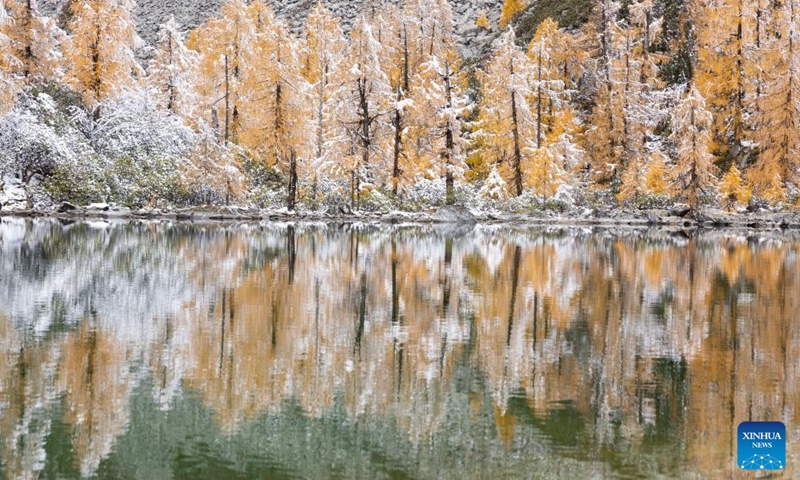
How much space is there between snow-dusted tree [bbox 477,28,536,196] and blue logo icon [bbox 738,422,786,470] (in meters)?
49.7

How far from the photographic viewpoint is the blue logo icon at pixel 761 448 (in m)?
6.71

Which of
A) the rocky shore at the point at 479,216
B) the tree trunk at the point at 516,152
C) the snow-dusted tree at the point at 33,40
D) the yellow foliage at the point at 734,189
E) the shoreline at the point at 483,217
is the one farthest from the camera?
A: the tree trunk at the point at 516,152

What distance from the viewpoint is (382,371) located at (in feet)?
32.5

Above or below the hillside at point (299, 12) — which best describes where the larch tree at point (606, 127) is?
below

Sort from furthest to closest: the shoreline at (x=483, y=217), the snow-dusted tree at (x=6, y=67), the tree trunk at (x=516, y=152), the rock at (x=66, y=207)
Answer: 1. the tree trunk at (x=516, y=152)
2. the shoreline at (x=483, y=217)
3. the rock at (x=66, y=207)
4. the snow-dusted tree at (x=6, y=67)

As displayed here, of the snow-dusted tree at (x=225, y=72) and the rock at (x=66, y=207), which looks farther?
the snow-dusted tree at (x=225, y=72)

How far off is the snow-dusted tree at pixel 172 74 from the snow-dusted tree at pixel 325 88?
10041mm

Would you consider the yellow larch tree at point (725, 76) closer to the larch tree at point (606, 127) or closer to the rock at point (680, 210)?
the larch tree at point (606, 127)

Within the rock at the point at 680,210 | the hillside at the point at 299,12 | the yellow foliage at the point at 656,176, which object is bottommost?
the rock at the point at 680,210

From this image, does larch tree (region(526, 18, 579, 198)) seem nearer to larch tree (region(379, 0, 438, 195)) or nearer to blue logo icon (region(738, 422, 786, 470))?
larch tree (region(379, 0, 438, 195))

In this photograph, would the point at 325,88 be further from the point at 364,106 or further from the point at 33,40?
the point at 33,40

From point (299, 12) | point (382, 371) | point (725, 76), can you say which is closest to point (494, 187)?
point (725, 76)

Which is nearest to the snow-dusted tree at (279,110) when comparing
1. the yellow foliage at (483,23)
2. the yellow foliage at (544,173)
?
the yellow foliage at (544,173)

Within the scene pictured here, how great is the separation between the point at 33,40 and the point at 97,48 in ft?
15.7
